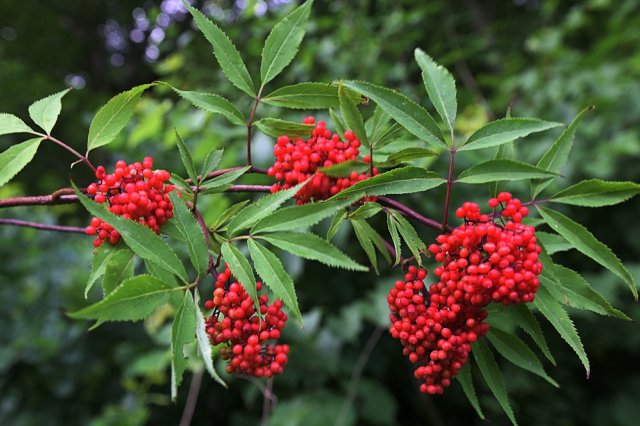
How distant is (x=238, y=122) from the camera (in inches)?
38.1

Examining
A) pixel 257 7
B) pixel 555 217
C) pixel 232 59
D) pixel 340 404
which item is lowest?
pixel 340 404

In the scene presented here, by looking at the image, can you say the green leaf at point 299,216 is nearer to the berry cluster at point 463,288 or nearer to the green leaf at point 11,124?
the berry cluster at point 463,288

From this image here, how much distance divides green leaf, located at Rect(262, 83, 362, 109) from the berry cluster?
287mm

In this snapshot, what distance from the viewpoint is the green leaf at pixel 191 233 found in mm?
827

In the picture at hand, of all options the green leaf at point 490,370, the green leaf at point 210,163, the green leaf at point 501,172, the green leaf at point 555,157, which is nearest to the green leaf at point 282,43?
the green leaf at point 210,163

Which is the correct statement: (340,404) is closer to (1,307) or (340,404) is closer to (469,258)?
(469,258)

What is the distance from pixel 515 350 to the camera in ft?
3.17

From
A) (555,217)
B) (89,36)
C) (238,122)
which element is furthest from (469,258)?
(89,36)

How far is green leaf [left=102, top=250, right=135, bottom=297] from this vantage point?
0.81 m

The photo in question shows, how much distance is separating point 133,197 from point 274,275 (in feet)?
0.80

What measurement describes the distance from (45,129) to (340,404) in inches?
71.4

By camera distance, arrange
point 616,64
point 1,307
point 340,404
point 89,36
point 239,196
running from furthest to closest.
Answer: point 89,36 → point 616,64 → point 1,307 → point 239,196 → point 340,404

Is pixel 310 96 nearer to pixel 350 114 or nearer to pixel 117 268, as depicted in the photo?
pixel 350 114

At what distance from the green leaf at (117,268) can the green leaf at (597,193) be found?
2.29 ft
